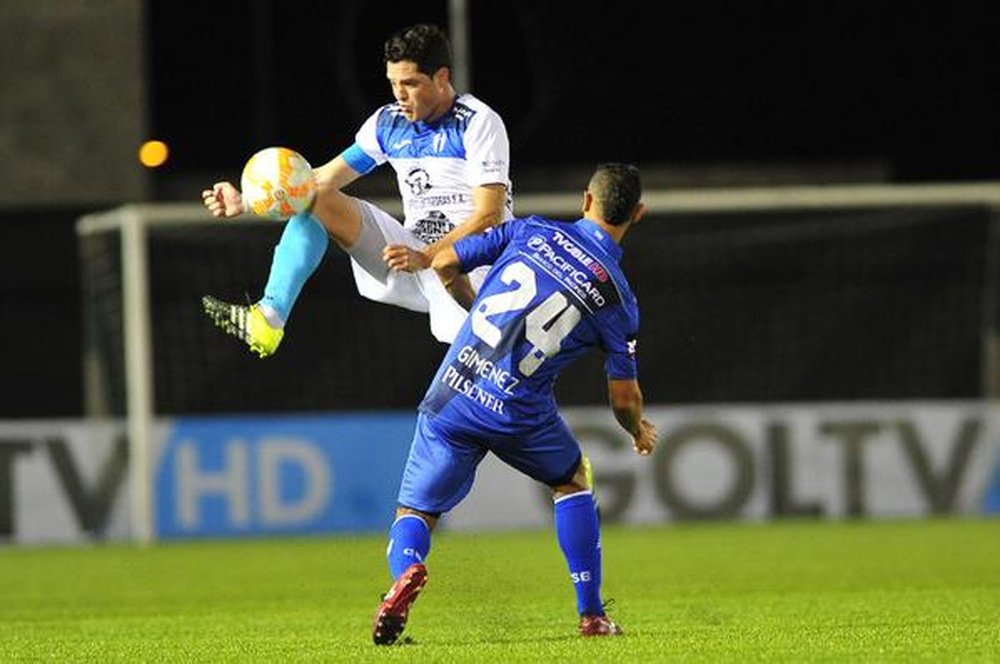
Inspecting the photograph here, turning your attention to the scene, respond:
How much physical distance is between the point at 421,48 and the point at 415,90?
0.57 ft

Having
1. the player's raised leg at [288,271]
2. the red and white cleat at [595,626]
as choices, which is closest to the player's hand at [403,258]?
the player's raised leg at [288,271]

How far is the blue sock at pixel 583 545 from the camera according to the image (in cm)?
953

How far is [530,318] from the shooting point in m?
9.19

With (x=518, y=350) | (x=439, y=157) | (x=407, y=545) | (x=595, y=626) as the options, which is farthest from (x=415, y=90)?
(x=595, y=626)

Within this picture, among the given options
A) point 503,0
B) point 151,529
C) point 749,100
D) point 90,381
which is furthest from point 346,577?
point 749,100

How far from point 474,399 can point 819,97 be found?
66.9ft

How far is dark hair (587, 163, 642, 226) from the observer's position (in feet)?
30.0

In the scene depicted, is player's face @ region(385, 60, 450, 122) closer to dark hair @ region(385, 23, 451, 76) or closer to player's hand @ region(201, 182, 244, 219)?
dark hair @ region(385, 23, 451, 76)

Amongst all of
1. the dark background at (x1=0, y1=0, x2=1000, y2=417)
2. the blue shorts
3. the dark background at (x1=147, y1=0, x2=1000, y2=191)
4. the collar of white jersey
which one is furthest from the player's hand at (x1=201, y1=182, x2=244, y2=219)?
the dark background at (x1=147, y1=0, x2=1000, y2=191)

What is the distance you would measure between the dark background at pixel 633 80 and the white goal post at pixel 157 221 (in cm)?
616

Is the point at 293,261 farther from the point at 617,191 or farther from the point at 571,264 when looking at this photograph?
the point at 617,191

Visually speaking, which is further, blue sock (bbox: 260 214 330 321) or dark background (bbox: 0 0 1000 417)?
dark background (bbox: 0 0 1000 417)

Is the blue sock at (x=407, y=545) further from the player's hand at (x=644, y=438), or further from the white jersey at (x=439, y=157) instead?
the white jersey at (x=439, y=157)

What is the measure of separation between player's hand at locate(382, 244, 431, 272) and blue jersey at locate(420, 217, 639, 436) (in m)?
0.15
